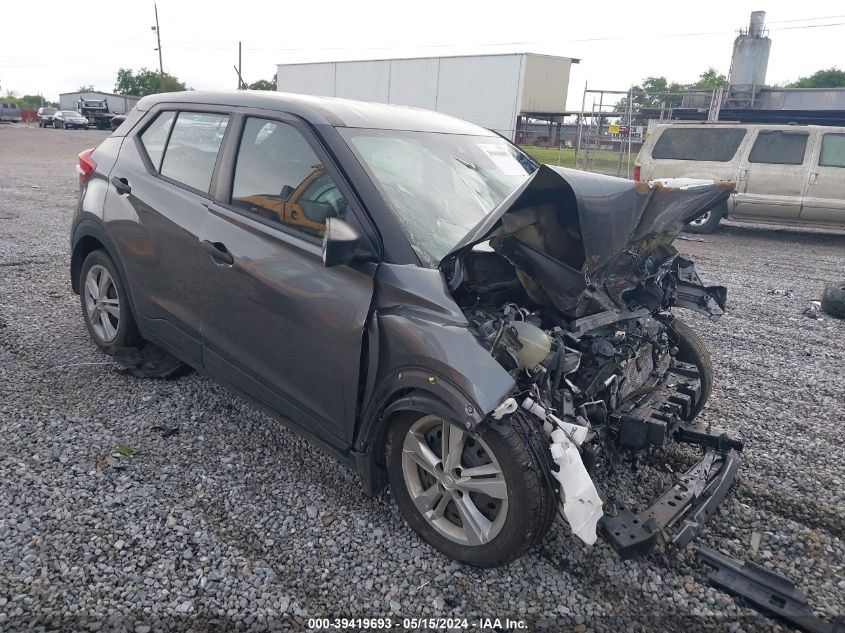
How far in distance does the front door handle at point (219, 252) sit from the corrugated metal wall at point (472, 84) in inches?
1202

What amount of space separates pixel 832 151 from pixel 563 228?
34.6 feet

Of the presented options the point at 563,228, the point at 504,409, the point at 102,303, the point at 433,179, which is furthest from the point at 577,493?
the point at 102,303

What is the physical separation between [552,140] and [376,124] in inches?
1046

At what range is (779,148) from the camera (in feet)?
37.5

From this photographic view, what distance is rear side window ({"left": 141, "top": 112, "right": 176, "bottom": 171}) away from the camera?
4.04 meters

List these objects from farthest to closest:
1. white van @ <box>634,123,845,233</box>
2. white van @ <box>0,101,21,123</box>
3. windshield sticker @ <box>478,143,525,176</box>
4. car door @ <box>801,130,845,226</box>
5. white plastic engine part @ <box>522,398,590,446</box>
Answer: white van @ <box>0,101,21,123</box> < white van @ <box>634,123,845,233</box> < car door @ <box>801,130,845,226</box> < windshield sticker @ <box>478,143,525,176</box> < white plastic engine part @ <box>522,398,590,446</box>

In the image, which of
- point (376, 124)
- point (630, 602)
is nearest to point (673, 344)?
point (630, 602)

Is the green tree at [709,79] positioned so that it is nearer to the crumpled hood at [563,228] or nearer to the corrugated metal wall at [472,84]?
the corrugated metal wall at [472,84]

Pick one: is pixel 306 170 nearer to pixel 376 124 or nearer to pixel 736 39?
pixel 376 124

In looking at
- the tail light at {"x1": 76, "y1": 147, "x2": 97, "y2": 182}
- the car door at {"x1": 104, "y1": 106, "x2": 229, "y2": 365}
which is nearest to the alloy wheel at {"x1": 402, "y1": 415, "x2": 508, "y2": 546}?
the car door at {"x1": 104, "y1": 106, "x2": 229, "y2": 365}

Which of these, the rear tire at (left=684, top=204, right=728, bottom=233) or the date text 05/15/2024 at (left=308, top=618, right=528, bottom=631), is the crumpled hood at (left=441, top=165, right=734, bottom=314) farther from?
the rear tire at (left=684, top=204, right=728, bottom=233)

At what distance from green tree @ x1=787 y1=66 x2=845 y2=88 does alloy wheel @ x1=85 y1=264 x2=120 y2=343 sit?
59844 mm

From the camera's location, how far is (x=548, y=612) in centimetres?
256

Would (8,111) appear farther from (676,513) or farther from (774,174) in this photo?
(676,513)
